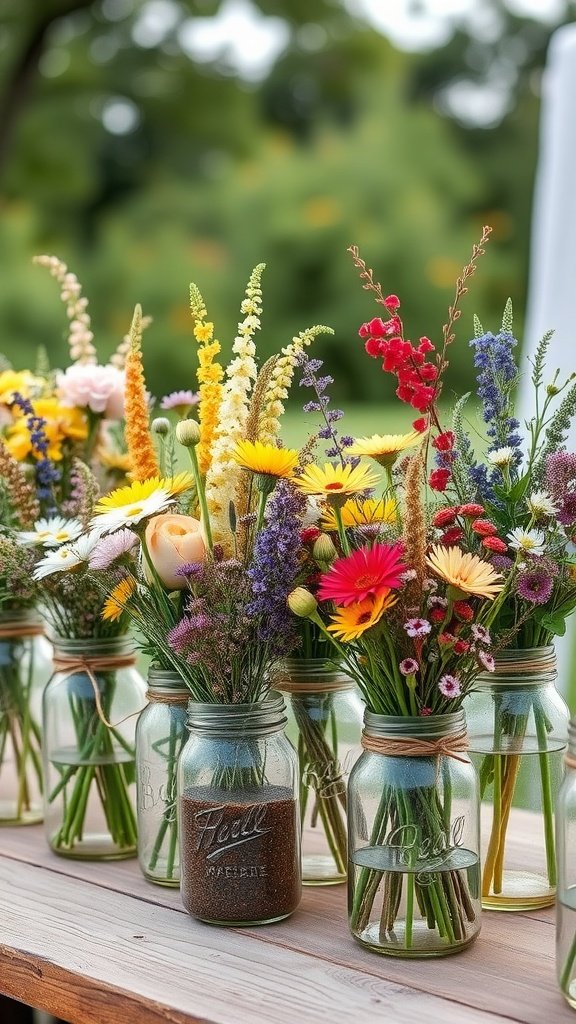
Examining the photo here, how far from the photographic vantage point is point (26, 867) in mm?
1279

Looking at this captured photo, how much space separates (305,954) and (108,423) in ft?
2.22

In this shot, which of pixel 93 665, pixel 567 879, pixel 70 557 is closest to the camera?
pixel 567 879

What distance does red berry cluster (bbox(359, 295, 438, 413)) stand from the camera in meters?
1.00

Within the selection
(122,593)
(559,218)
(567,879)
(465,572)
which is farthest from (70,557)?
(559,218)

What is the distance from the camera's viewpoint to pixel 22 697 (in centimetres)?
147

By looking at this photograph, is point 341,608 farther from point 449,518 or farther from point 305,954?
point 305,954

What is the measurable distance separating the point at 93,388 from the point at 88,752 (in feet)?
1.29

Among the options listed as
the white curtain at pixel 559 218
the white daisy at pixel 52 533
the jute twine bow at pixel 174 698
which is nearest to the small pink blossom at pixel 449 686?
the jute twine bow at pixel 174 698

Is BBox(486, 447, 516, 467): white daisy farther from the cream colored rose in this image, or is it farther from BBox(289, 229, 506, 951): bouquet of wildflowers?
the cream colored rose

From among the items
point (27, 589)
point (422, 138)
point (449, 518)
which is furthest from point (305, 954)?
point (422, 138)

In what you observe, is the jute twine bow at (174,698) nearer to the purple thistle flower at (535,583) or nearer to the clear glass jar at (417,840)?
the clear glass jar at (417,840)

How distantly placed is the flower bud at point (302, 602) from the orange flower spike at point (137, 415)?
0.25m

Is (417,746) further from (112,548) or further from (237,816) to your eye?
(112,548)

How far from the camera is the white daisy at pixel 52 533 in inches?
47.6
